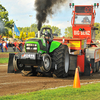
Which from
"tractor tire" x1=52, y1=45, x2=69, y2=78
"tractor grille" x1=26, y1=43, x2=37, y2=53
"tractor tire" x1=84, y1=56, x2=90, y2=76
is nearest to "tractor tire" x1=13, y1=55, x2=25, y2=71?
"tractor grille" x1=26, y1=43, x2=37, y2=53

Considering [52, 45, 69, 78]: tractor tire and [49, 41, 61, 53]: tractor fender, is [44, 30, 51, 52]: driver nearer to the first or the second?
[49, 41, 61, 53]: tractor fender

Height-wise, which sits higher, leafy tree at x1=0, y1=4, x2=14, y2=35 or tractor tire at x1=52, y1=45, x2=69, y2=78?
leafy tree at x1=0, y1=4, x2=14, y2=35

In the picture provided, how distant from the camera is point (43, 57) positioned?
9531 mm

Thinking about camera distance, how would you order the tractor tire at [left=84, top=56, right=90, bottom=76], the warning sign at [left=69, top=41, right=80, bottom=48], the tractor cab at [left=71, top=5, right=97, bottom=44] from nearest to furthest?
the warning sign at [left=69, top=41, right=80, bottom=48], the tractor tire at [left=84, top=56, right=90, bottom=76], the tractor cab at [left=71, top=5, right=97, bottom=44]

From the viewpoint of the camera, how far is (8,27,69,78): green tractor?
9586mm

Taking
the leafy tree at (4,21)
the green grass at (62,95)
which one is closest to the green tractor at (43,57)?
the green grass at (62,95)

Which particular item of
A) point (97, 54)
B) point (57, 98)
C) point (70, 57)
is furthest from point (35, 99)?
point (97, 54)

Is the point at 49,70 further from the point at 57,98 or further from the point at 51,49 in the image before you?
the point at 57,98

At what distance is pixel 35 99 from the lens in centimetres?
615

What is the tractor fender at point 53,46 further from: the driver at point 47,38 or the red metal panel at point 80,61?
the red metal panel at point 80,61

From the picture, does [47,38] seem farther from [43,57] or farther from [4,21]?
[4,21]

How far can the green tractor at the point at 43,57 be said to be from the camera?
959 centimetres

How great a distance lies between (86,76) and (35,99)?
6072 millimetres

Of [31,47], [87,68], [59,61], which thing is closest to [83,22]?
[87,68]
